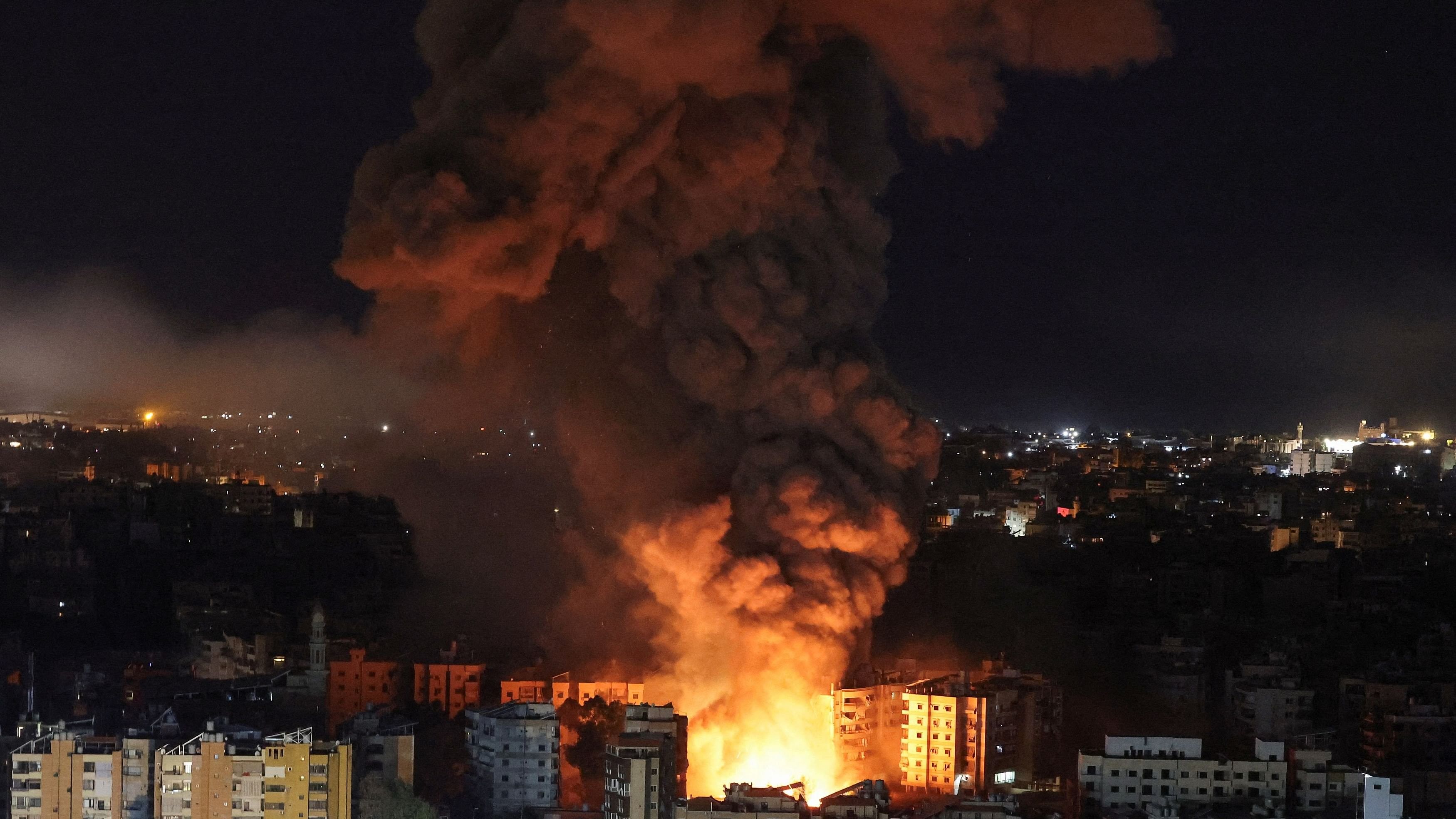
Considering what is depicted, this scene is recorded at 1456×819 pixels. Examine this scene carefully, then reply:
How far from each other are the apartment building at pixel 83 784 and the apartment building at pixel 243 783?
24 cm

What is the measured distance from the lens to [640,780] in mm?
14422

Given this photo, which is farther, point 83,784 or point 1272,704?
point 1272,704

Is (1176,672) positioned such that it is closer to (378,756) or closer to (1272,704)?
(1272,704)

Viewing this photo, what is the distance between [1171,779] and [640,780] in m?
4.43

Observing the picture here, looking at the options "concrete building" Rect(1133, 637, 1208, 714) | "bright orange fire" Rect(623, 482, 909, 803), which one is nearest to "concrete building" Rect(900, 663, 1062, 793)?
"bright orange fire" Rect(623, 482, 909, 803)

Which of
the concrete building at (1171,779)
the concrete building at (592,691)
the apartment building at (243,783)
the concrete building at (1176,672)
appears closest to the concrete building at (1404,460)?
the concrete building at (1176,672)

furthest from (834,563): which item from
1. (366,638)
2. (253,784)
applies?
(366,638)

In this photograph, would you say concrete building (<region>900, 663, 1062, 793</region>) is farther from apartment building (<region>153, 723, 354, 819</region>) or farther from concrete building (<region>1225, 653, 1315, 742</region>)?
apartment building (<region>153, 723, 354, 819</region>)

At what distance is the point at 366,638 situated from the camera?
2097 cm

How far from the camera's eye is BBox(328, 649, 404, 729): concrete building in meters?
18.7

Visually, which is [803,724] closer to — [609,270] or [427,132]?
[609,270]

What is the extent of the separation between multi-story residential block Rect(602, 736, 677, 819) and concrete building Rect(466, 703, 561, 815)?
1620 mm

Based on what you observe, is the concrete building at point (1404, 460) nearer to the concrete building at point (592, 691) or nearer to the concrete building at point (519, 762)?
the concrete building at point (592, 691)

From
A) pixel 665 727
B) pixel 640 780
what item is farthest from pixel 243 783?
pixel 665 727
